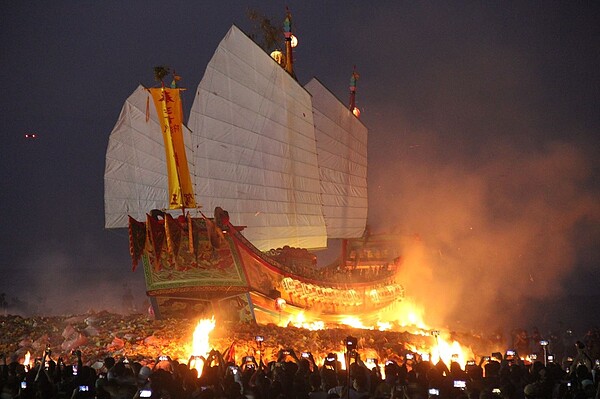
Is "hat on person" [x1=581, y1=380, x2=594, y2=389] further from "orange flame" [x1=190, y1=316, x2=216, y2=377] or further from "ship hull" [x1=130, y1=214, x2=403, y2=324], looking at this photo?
"ship hull" [x1=130, y1=214, x2=403, y2=324]

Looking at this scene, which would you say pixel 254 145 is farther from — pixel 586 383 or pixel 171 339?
pixel 586 383

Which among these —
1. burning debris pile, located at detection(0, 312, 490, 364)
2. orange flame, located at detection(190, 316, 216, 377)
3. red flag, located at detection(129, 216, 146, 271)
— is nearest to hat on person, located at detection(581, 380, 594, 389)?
burning debris pile, located at detection(0, 312, 490, 364)

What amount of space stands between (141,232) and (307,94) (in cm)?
974

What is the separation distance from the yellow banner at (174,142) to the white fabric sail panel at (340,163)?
1026 centimetres

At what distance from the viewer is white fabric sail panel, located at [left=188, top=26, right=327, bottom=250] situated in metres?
19.8

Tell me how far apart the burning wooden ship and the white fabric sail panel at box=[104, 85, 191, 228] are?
42 millimetres

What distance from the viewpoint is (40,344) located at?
1328 cm

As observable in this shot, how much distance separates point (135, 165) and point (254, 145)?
6.14 m

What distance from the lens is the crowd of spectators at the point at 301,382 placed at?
17.4 ft

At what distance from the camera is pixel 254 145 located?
20531mm

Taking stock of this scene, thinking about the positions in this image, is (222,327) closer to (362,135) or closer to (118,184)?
(118,184)

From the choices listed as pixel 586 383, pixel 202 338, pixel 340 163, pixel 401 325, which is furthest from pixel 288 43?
pixel 586 383

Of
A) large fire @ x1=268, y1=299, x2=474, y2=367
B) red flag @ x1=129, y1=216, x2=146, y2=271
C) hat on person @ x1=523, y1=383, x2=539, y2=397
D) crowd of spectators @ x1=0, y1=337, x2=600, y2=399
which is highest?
red flag @ x1=129, y1=216, x2=146, y2=271

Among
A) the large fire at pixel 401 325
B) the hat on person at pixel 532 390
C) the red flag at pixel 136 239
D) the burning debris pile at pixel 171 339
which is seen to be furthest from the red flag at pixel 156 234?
the hat on person at pixel 532 390
